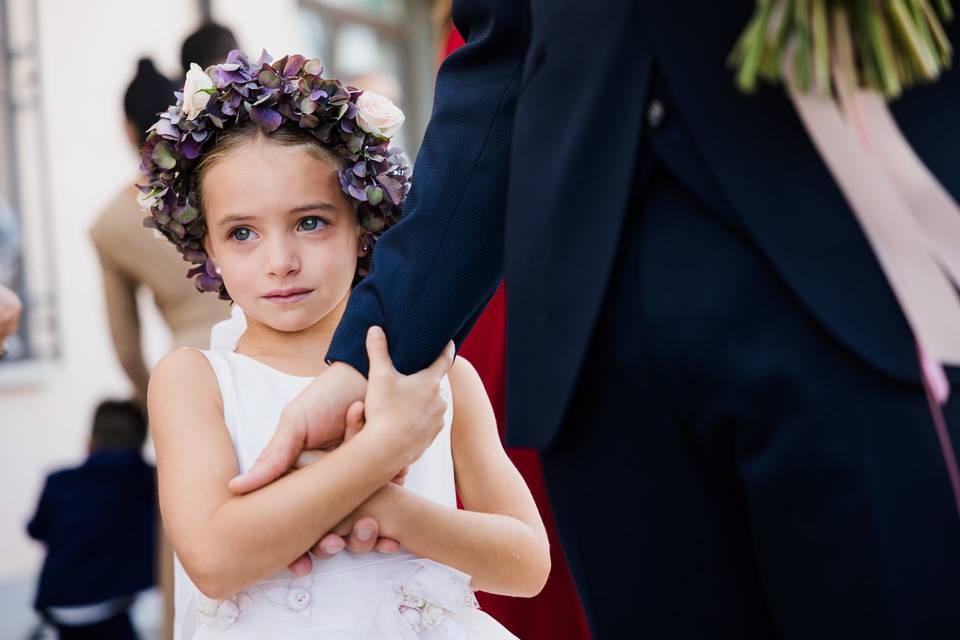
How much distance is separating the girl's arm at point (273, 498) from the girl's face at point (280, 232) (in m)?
0.30

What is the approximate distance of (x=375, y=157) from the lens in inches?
85.8

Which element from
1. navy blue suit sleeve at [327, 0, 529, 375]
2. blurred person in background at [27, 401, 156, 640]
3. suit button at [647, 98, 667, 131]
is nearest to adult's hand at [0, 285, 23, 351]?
navy blue suit sleeve at [327, 0, 529, 375]

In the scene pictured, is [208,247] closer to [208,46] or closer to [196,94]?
[196,94]

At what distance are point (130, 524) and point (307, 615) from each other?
275 centimetres

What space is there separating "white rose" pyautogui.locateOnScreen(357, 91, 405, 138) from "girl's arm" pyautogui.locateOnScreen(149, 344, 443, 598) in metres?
0.63

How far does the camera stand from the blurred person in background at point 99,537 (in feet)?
14.3

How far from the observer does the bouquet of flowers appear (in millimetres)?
1136

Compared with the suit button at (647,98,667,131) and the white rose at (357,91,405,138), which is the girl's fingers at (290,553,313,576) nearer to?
the white rose at (357,91,405,138)

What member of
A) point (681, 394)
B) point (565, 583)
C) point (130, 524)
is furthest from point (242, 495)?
point (130, 524)

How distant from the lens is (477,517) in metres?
1.97

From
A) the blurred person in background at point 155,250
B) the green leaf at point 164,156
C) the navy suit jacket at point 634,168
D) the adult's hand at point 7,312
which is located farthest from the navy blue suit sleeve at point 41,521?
the navy suit jacket at point 634,168

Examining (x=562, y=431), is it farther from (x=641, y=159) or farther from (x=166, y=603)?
(x=166, y=603)

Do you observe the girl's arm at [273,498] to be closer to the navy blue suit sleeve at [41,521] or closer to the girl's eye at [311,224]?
the girl's eye at [311,224]

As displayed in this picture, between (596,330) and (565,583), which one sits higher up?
(596,330)
